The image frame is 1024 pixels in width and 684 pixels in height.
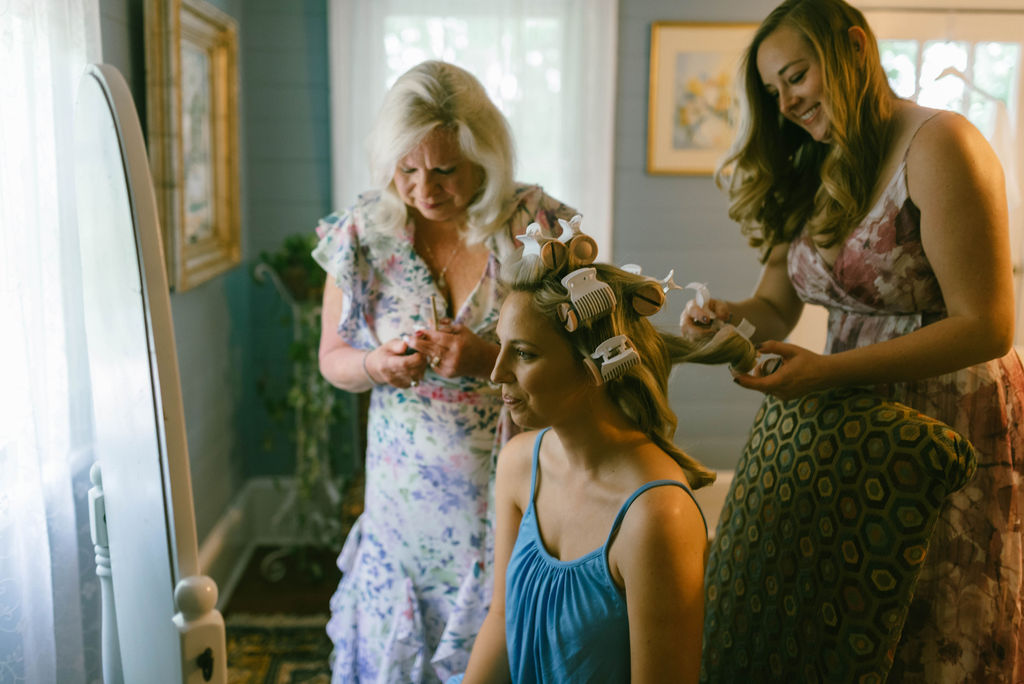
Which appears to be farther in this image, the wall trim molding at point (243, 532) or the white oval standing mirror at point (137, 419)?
the wall trim molding at point (243, 532)

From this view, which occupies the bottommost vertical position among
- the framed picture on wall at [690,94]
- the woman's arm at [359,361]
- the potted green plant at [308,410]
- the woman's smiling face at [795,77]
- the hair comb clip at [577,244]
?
the potted green plant at [308,410]

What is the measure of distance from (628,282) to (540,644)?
1.67ft

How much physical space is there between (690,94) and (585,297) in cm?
280

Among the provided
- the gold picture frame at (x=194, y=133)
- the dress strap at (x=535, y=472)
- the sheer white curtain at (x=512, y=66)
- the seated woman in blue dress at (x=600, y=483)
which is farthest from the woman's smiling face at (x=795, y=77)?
the sheer white curtain at (x=512, y=66)

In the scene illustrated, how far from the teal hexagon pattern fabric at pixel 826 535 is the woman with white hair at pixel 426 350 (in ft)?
1.74

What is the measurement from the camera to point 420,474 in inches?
69.4

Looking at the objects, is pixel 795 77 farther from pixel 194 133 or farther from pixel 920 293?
pixel 194 133

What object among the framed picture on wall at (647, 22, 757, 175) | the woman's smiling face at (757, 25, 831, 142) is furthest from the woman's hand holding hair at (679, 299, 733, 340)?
the framed picture on wall at (647, 22, 757, 175)

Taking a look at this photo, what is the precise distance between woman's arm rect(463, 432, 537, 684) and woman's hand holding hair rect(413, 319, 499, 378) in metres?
0.24

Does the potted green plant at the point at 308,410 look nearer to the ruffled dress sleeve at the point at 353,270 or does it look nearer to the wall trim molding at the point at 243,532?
the wall trim molding at the point at 243,532

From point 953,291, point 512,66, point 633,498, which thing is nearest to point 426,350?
point 633,498

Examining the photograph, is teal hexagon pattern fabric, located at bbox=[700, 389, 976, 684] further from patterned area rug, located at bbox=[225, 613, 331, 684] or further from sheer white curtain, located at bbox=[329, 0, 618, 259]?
sheer white curtain, located at bbox=[329, 0, 618, 259]

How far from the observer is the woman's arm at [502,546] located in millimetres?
1324

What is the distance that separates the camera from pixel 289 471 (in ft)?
12.4
